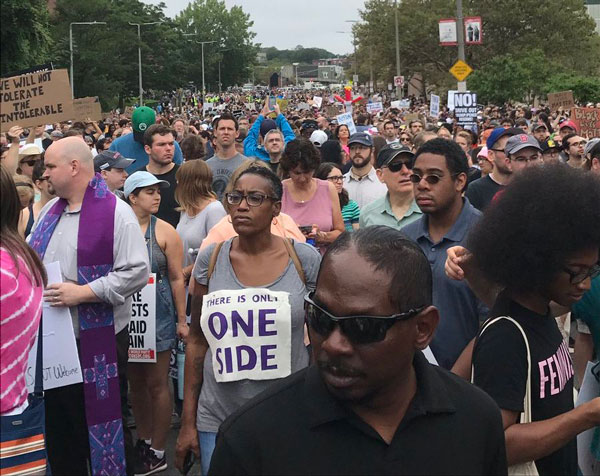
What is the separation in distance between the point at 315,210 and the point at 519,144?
1782mm

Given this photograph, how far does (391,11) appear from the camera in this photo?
70.5m

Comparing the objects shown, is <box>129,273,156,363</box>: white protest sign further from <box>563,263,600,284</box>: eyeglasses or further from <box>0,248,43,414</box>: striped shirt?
<box>563,263,600,284</box>: eyeglasses

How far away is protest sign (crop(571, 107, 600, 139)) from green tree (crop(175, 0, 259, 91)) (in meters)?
98.1

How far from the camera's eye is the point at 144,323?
20.2 ft

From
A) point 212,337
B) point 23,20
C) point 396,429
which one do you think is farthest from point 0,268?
point 23,20

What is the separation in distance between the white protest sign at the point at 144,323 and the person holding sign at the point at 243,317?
184 centimetres

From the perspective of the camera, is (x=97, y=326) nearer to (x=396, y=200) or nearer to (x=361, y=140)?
(x=396, y=200)

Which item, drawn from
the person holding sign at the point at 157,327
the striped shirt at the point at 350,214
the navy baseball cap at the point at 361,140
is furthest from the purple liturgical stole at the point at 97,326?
the navy baseball cap at the point at 361,140

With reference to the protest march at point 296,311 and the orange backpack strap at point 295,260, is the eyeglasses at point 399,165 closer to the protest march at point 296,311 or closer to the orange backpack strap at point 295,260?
the protest march at point 296,311

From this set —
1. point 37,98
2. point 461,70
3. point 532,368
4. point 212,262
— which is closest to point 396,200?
point 212,262

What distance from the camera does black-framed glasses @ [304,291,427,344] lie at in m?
2.09

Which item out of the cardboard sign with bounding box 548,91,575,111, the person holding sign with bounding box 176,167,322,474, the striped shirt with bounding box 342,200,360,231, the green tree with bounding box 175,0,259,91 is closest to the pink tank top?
A: the striped shirt with bounding box 342,200,360,231

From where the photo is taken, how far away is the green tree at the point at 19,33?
41.5 m

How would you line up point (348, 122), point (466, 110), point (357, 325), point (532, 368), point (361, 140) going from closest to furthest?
point (357, 325)
point (532, 368)
point (361, 140)
point (348, 122)
point (466, 110)
